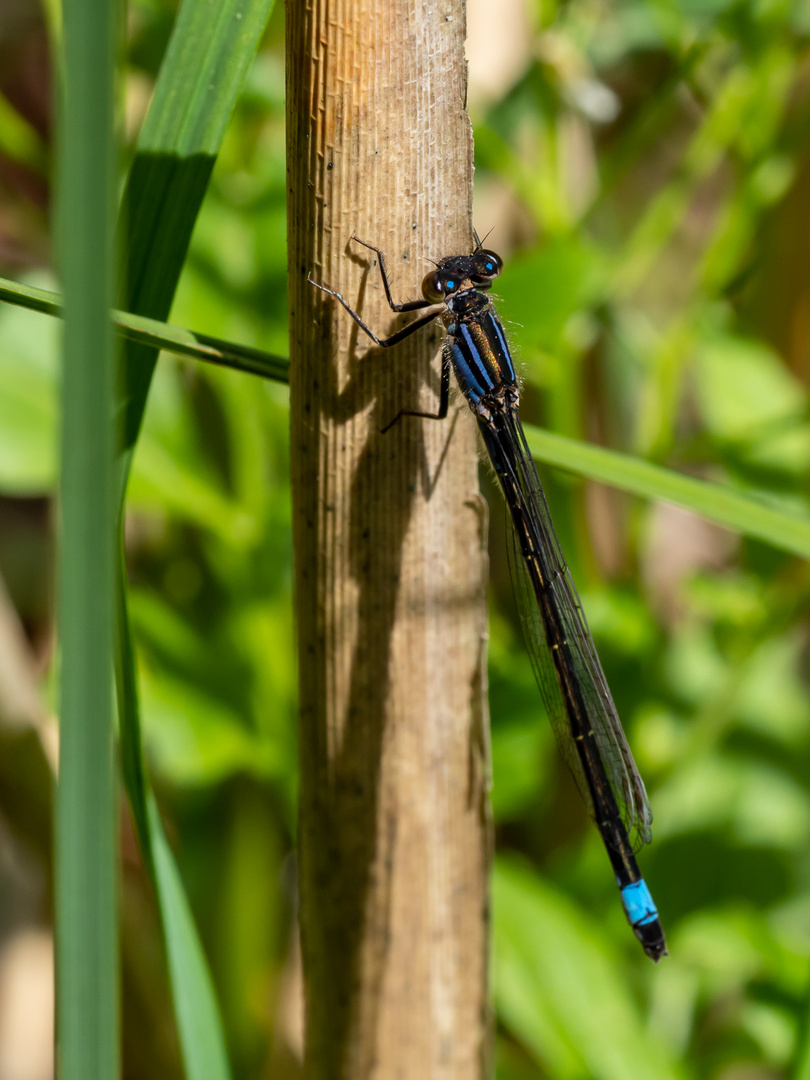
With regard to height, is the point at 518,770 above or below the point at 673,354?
below

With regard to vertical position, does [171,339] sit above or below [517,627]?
below

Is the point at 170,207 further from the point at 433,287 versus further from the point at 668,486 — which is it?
the point at 668,486

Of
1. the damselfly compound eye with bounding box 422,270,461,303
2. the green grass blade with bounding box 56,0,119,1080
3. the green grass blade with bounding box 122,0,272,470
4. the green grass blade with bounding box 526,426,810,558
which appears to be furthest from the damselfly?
the green grass blade with bounding box 56,0,119,1080

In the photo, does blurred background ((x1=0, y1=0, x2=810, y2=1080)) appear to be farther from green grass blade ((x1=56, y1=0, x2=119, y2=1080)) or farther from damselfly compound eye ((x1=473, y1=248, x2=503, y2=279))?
green grass blade ((x1=56, y1=0, x2=119, y2=1080))

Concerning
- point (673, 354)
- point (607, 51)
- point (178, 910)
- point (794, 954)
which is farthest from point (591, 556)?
point (178, 910)

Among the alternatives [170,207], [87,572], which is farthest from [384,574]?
[87,572]

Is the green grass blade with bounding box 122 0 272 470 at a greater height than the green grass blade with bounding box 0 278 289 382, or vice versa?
the green grass blade with bounding box 122 0 272 470

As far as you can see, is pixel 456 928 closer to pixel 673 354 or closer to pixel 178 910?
pixel 178 910
